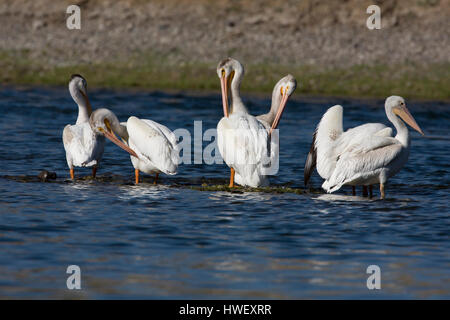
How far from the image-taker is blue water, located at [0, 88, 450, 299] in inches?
231

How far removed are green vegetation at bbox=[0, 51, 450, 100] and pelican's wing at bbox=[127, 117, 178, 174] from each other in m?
10.7

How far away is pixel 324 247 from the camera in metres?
Result: 6.99

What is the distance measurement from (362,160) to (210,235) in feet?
7.44

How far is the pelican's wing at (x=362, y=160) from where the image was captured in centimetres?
888

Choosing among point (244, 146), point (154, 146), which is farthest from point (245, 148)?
point (154, 146)

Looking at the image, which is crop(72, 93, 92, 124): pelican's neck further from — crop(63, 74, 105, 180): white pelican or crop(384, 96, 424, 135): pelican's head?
crop(384, 96, 424, 135): pelican's head

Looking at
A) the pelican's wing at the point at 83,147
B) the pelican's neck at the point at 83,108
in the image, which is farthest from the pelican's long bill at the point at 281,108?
the pelican's neck at the point at 83,108

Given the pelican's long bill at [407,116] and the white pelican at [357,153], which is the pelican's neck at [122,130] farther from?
the pelican's long bill at [407,116]

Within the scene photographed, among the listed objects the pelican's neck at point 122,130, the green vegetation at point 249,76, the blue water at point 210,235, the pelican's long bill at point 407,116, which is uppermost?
the green vegetation at point 249,76

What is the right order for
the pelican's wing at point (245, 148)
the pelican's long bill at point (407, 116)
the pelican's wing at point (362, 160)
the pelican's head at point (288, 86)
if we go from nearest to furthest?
the pelican's wing at point (362, 160), the pelican's wing at point (245, 148), the pelican's long bill at point (407, 116), the pelican's head at point (288, 86)

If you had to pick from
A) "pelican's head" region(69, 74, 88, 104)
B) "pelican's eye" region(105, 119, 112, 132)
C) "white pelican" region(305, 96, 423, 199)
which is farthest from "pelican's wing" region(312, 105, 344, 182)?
"pelican's head" region(69, 74, 88, 104)

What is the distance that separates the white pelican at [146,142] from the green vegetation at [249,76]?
10455mm

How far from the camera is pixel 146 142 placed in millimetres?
9562

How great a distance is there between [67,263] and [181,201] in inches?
103
